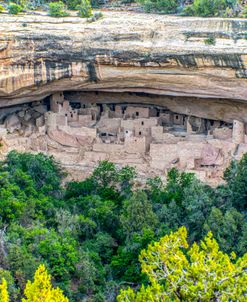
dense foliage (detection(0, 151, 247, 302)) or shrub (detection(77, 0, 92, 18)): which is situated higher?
shrub (detection(77, 0, 92, 18))

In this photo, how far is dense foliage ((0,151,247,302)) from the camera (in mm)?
13078

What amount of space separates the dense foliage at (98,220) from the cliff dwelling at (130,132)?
63 centimetres

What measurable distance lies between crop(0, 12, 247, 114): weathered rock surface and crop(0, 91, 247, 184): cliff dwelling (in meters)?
1.19

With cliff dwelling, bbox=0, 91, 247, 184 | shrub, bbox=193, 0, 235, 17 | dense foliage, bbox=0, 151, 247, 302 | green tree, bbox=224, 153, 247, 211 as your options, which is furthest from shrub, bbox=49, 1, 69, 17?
green tree, bbox=224, 153, 247, 211

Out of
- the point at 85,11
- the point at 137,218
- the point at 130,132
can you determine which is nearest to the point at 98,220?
the point at 137,218

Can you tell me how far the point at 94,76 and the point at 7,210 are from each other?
4.44 meters

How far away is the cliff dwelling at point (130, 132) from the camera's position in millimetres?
17578

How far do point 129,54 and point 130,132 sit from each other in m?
2.73

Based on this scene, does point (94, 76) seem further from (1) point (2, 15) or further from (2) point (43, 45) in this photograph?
(1) point (2, 15)

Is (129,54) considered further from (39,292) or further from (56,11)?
(39,292)

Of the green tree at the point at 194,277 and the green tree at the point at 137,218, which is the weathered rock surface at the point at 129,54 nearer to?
the green tree at the point at 137,218

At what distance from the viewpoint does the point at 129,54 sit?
16.3 m

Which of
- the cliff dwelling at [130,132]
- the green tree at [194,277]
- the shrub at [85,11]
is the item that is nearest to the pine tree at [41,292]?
the green tree at [194,277]

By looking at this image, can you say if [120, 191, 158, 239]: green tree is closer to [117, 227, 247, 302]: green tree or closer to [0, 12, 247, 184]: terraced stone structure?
[0, 12, 247, 184]: terraced stone structure
